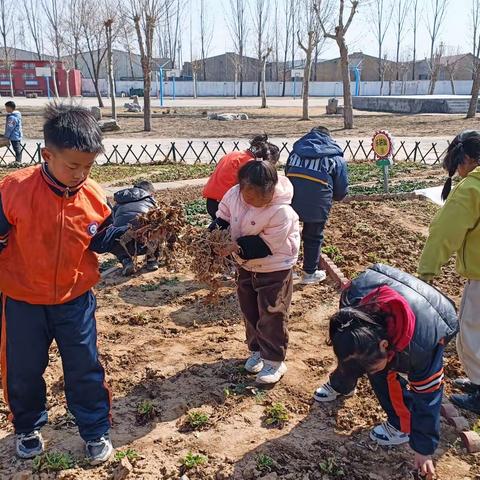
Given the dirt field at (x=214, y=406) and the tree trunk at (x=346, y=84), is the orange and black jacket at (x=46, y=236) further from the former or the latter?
the tree trunk at (x=346, y=84)

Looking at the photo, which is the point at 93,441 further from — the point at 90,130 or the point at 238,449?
the point at 90,130

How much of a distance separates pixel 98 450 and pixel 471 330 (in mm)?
2096

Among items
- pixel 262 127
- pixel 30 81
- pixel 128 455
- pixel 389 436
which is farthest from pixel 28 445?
pixel 30 81

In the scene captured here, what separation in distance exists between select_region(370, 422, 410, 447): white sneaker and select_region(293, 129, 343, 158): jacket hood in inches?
102

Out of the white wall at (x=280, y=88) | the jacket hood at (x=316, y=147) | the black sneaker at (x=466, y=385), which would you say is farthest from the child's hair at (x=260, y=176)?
the white wall at (x=280, y=88)

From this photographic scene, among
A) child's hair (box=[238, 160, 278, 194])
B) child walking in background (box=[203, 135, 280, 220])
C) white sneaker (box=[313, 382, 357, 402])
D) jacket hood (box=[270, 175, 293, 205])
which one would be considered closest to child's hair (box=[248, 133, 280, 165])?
child walking in background (box=[203, 135, 280, 220])

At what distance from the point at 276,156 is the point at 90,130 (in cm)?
237

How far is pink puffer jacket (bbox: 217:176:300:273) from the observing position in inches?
125

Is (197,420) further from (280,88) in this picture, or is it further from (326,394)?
(280,88)

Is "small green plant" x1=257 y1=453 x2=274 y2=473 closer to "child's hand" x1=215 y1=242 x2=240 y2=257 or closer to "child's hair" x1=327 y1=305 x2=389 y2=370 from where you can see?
"child's hair" x1=327 y1=305 x2=389 y2=370

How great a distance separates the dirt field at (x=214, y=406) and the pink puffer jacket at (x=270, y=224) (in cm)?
80

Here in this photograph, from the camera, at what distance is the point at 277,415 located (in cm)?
315

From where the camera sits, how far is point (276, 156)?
4551 mm

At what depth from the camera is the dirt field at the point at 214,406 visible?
2764mm
